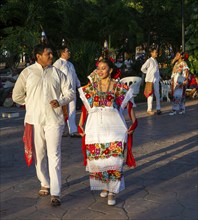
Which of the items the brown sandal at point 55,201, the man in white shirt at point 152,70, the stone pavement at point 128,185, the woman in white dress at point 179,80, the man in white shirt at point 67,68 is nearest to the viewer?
the stone pavement at point 128,185

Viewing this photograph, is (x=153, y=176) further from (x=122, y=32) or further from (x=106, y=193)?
(x=122, y=32)

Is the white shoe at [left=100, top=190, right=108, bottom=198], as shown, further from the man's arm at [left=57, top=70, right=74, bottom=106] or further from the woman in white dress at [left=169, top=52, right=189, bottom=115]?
the woman in white dress at [left=169, top=52, right=189, bottom=115]

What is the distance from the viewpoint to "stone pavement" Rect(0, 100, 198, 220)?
17.9 feet

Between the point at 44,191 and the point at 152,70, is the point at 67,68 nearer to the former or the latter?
the point at 44,191

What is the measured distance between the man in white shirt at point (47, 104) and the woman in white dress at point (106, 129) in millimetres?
309

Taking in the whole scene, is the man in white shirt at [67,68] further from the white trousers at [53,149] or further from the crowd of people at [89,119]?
the white trousers at [53,149]

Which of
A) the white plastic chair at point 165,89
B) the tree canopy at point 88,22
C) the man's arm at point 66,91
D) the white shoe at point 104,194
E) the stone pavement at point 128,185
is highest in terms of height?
the tree canopy at point 88,22

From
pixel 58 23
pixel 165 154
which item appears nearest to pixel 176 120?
pixel 165 154

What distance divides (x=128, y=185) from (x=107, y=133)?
3.69 feet

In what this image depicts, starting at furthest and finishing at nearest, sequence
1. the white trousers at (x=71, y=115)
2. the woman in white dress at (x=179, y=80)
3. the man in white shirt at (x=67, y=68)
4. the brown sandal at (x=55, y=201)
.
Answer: the woman in white dress at (x=179, y=80) < the white trousers at (x=71, y=115) < the man in white shirt at (x=67, y=68) < the brown sandal at (x=55, y=201)

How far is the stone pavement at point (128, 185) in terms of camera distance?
17.9 feet

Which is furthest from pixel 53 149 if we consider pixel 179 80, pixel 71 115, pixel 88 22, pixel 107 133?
pixel 88 22

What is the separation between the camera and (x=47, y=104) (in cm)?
579

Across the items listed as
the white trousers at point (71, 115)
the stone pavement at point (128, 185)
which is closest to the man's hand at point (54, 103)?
the stone pavement at point (128, 185)
